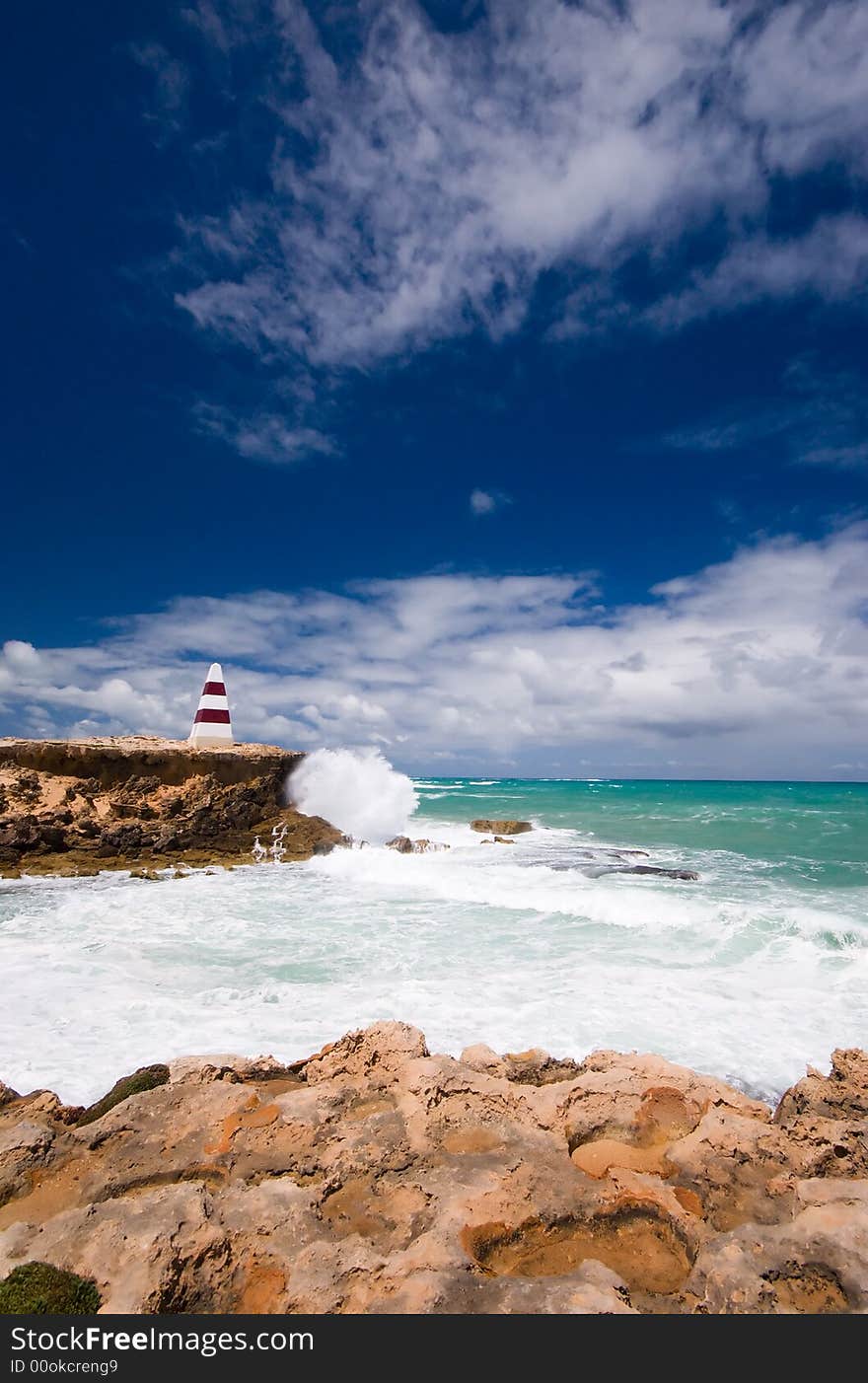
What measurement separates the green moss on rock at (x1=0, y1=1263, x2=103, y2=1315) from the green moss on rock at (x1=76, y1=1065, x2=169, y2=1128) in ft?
7.53

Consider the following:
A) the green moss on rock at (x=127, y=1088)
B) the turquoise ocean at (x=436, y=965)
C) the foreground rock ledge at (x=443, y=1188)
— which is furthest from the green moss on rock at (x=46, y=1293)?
the turquoise ocean at (x=436, y=965)

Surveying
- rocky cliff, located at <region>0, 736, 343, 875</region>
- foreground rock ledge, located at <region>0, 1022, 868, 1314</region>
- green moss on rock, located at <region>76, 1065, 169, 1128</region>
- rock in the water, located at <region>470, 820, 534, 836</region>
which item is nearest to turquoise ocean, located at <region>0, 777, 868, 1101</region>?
green moss on rock, located at <region>76, 1065, 169, 1128</region>

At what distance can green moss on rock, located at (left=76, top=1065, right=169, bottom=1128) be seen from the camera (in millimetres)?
6434

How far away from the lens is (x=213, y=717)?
3050 centimetres

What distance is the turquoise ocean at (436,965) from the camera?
29.8ft

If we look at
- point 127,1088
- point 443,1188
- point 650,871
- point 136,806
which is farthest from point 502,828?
point 443,1188

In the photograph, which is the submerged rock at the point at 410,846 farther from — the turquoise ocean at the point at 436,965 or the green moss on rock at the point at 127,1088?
the green moss on rock at the point at 127,1088

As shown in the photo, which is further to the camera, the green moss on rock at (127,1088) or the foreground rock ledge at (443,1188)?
the green moss on rock at (127,1088)

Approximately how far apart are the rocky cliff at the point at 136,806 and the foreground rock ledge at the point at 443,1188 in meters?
17.9

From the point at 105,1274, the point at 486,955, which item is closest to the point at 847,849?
the point at 486,955

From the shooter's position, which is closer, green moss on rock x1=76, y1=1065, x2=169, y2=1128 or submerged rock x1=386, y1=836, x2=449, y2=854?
green moss on rock x1=76, y1=1065, x2=169, y2=1128

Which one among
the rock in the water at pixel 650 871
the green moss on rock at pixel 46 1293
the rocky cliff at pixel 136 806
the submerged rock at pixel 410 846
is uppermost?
the rocky cliff at pixel 136 806

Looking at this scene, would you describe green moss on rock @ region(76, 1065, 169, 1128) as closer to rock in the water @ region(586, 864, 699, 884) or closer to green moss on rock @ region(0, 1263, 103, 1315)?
green moss on rock @ region(0, 1263, 103, 1315)

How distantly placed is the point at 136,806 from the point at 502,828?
22.6 meters
